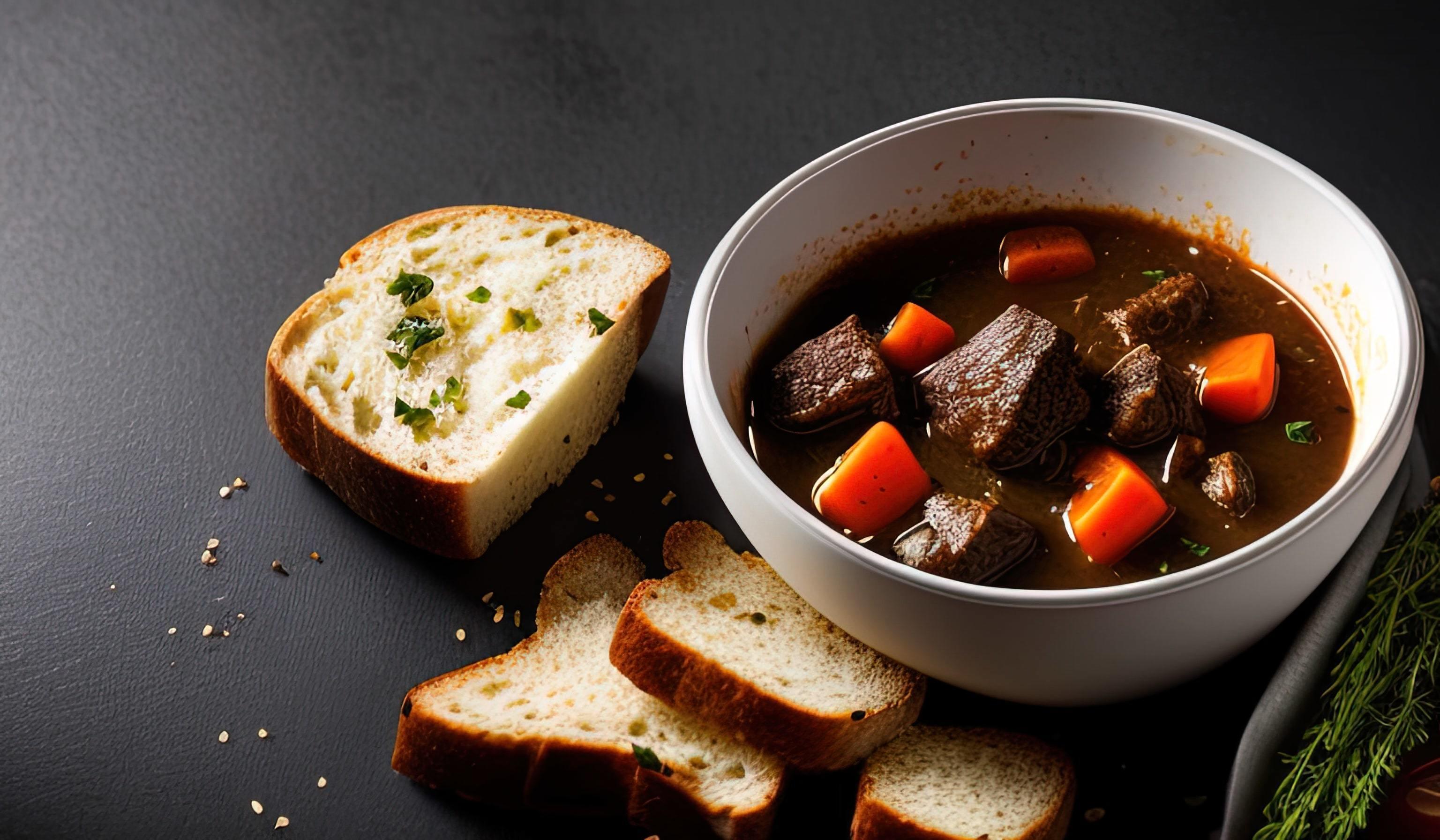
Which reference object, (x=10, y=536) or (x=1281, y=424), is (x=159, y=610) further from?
(x=1281, y=424)

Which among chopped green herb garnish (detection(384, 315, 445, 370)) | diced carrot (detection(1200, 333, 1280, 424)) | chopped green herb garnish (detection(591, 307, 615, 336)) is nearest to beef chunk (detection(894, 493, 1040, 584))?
diced carrot (detection(1200, 333, 1280, 424))

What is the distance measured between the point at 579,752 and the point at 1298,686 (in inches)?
57.0

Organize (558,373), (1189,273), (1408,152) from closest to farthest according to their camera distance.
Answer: (1189,273) < (558,373) < (1408,152)

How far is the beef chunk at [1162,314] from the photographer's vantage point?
3.00 meters

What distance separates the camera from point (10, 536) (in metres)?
3.32

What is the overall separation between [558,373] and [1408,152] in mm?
2474

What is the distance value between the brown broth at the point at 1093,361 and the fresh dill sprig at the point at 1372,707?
0.23m

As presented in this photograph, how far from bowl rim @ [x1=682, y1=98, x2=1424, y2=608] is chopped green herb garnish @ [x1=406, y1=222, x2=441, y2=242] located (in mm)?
1069

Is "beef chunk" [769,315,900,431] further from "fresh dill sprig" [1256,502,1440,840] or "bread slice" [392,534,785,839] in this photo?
"fresh dill sprig" [1256,502,1440,840]

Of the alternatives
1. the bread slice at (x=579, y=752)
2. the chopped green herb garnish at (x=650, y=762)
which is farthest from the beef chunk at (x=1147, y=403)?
the chopped green herb garnish at (x=650, y=762)

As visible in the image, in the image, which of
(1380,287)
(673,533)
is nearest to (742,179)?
(673,533)

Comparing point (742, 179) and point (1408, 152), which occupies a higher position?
point (742, 179)

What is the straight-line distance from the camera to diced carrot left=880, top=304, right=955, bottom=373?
10.0 ft

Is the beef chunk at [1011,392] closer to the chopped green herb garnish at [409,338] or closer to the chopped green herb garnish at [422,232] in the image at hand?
the chopped green herb garnish at [409,338]
